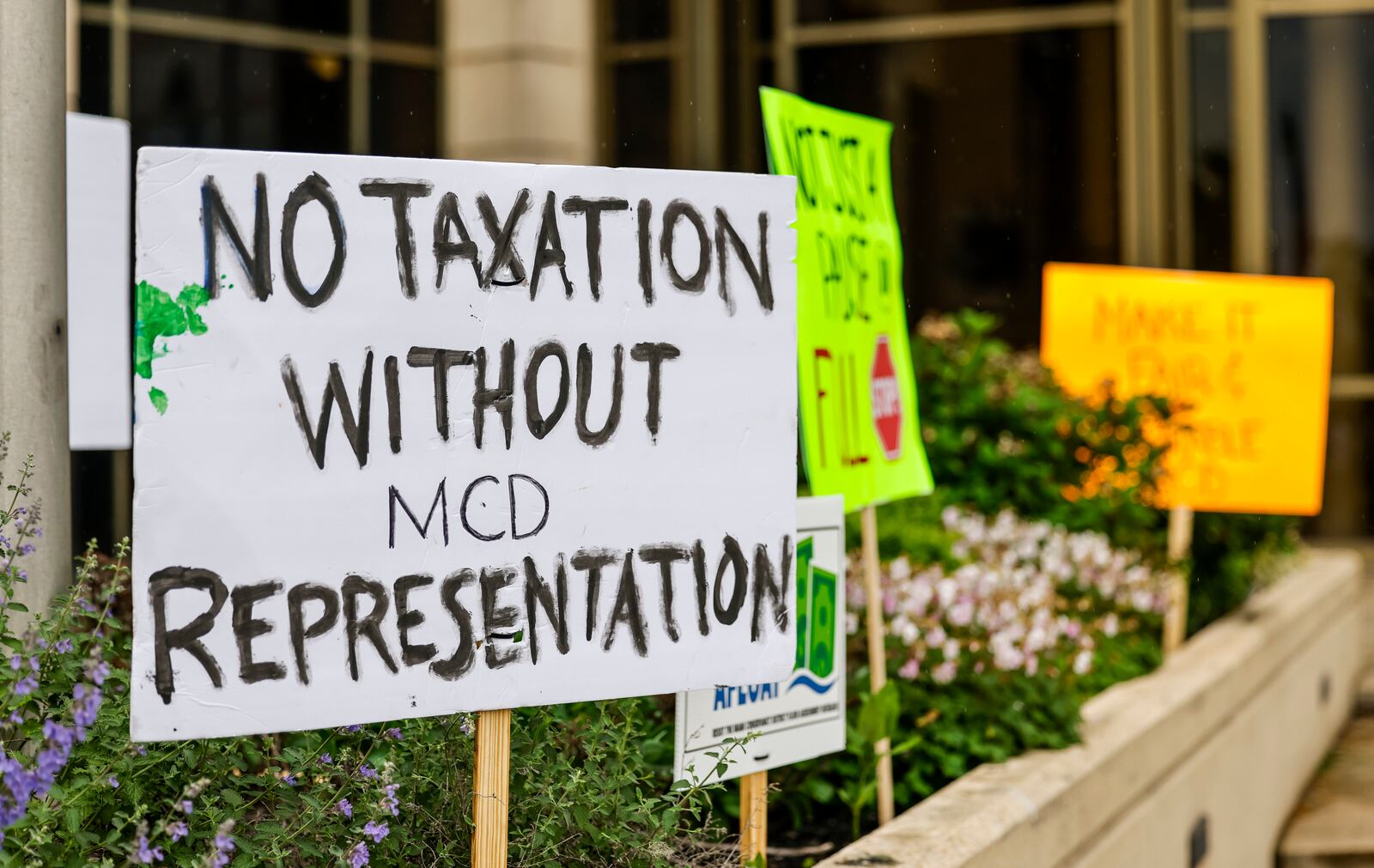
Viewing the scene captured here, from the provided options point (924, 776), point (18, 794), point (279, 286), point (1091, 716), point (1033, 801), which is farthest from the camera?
point (1091, 716)

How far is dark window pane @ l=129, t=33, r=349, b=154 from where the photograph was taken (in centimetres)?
900

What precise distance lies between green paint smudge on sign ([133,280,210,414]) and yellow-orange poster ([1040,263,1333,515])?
4.27 meters

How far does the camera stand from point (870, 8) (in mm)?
10773

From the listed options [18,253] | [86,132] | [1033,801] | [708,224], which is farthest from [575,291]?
[86,132]

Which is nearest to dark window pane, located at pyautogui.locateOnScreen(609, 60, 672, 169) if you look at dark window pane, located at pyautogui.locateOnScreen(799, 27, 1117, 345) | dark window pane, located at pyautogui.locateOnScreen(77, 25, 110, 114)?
dark window pane, located at pyautogui.locateOnScreen(799, 27, 1117, 345)

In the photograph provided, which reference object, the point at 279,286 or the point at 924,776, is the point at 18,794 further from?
the point at 924,776

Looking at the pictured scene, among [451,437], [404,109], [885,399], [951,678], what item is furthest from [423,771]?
[404,109]

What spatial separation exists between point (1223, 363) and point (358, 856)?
4.61 m

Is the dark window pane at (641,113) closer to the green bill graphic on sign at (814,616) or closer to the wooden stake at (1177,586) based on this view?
the wooden stake at (1177,586)

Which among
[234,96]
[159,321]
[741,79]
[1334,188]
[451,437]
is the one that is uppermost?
[741,79]

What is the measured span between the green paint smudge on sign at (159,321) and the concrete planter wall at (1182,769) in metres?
1.47

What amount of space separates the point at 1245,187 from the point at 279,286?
9398mm

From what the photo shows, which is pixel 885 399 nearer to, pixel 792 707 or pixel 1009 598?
pixel 792 707

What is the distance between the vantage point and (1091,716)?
398 cm
